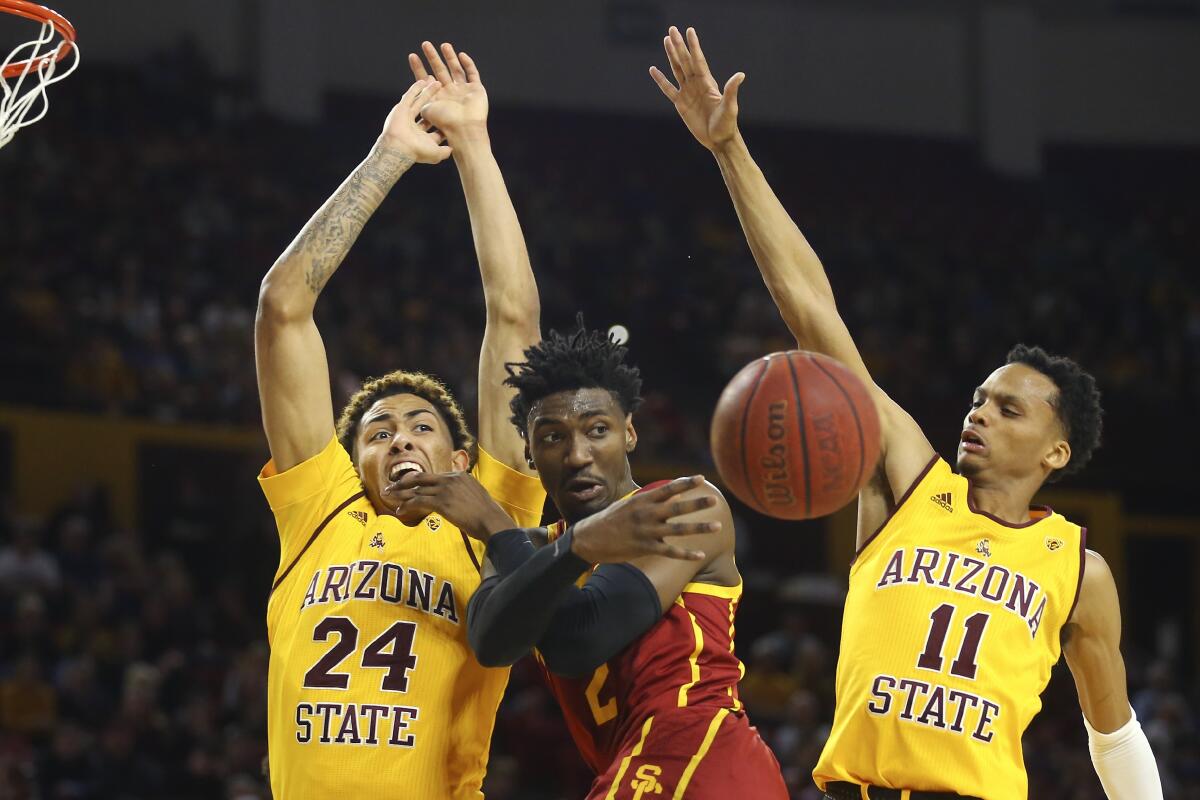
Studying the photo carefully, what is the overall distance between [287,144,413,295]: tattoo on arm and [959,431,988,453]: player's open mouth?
5.95ft

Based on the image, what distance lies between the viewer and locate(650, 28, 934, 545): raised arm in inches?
173

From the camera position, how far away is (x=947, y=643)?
4.11m

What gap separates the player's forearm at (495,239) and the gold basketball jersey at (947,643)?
126 cm

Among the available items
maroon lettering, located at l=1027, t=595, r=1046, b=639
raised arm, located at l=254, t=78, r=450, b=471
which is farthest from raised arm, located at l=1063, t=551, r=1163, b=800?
raised arm, located at l=254, t=78, r=450, b=471

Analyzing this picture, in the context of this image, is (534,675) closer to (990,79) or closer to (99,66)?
(99,66)

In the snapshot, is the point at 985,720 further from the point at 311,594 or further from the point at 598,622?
the point at 311,594

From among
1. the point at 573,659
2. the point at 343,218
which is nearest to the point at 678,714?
the point at 573,659

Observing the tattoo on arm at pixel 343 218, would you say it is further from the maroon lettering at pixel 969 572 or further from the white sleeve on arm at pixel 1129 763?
the white sleeve on arm at pixel 1129 763

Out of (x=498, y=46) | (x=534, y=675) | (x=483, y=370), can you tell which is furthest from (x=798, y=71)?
(x=483, y=370)

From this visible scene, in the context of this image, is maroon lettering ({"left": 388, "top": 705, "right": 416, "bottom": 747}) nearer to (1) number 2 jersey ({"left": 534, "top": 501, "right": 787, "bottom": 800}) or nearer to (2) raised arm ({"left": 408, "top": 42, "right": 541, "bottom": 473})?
(1) number 2 jersey ({"left": 534, "top": 501, "right": 787, "bottom": 800})

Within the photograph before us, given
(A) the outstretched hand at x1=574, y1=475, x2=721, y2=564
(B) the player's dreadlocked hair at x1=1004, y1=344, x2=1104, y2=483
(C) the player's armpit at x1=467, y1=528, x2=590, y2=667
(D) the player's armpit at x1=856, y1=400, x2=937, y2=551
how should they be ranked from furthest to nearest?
(B) the player's dreadlocked hair at x1=1004, y1=344, x2=1104, y2=483 < (D) the player's armpit at x1=856, y1=400, x2=937, y2=551 < (C) the player's armpit at x1=467, y1=528, x2=590, y2=667 < (A) the outstretched hand at x1=574, y1=475, x2=721, y2=564

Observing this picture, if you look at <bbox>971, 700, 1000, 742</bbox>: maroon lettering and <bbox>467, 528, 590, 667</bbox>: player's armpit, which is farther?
<bbox>971, 700, 1000, 742</bbox>: maroon lettering

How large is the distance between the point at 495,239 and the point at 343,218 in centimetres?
49

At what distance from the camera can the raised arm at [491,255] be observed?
449cm
